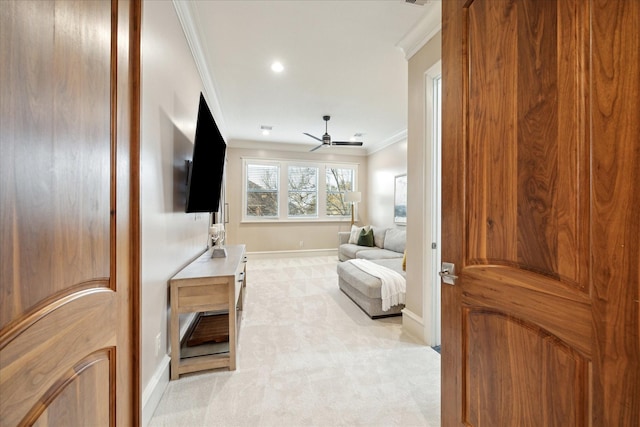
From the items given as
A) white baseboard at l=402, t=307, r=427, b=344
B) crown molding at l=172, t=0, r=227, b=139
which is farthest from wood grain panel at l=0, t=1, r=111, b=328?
white baseboard at l=402, t=307, r=427, b=344

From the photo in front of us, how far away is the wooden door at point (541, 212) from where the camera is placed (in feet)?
2.24

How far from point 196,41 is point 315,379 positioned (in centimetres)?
306

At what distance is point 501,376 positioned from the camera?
1.00 meters

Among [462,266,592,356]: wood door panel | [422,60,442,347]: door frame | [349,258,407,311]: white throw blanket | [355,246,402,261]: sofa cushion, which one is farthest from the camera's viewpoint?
[355,246,402,261]: sofa cushion

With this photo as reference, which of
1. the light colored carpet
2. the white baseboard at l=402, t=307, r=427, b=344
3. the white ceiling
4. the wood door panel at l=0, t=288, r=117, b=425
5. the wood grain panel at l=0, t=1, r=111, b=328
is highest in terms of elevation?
the white ceiling

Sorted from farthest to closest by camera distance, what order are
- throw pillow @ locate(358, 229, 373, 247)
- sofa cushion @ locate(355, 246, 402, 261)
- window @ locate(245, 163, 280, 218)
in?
window @ locate(245, 163, 280, 218), throw pillow @ locate(358, 229, 373, 247), sofa cushion @ locate(355, 246, 402, 261)

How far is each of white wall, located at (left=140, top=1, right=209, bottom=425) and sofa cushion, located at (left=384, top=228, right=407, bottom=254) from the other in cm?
364

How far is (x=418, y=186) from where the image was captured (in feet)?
8.16

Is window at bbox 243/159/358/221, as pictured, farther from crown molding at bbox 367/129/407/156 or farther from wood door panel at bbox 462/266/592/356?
wood door panel at bbox 462/266/592/356

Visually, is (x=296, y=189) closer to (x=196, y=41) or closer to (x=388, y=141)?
(x=388, y=141)

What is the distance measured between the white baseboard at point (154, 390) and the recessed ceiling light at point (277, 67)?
9.71 ft

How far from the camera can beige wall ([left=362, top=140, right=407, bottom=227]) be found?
571 centimetres

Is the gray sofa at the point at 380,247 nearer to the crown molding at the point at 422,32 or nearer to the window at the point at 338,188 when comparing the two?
the window at the point at 338,188

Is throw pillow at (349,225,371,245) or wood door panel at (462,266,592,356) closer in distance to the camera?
wood door panel at (462,266,592,356)
